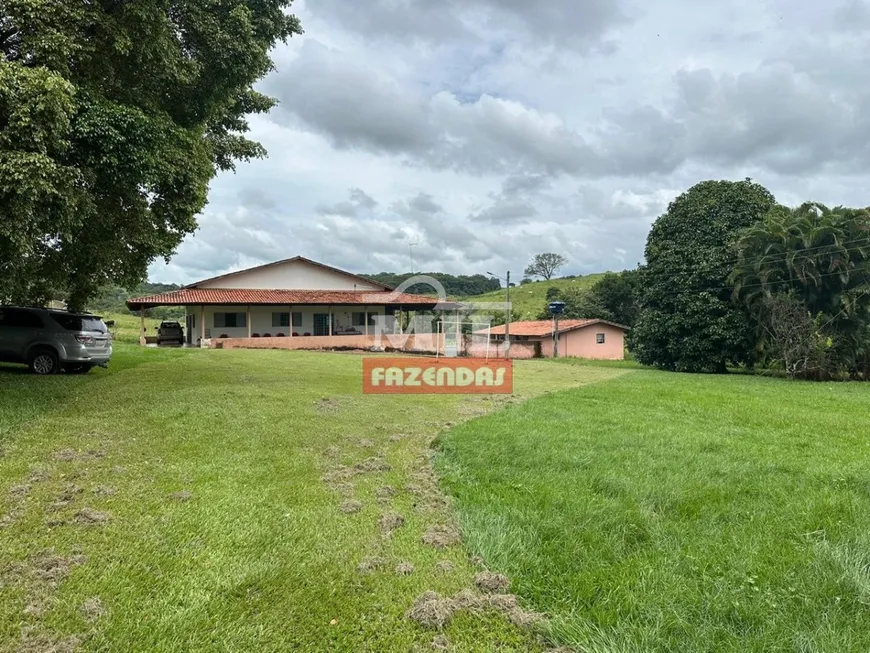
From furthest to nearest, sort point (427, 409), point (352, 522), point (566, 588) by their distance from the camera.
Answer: point (427, 409)
point (352, 522)
point (566, 588)

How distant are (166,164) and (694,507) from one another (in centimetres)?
801

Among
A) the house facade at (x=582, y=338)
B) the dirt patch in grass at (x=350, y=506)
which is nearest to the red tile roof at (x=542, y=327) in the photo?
the house facade at (x=582, y=338)

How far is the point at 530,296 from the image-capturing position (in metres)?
60.7

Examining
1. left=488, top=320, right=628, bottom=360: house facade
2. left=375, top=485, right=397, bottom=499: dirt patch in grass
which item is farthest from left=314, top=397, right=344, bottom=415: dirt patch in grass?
left=488, top=320, right=628, bottom=360: house facade

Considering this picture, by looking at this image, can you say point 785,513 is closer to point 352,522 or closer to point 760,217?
point 352,522

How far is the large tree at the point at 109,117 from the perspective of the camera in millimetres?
5891

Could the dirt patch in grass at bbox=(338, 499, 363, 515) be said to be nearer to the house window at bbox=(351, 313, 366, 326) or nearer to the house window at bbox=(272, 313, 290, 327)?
the house window at bbox=(272, 313, 290, 327)

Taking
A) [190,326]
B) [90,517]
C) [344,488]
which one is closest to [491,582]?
[344,488]

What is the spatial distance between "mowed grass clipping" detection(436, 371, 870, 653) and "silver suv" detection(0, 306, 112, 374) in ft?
28.5

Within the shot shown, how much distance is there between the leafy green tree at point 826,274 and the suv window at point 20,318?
22007mm

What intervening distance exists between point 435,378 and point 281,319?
15471 mm

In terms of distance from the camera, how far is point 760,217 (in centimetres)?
2123

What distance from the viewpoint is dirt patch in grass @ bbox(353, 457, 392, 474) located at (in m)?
5.39

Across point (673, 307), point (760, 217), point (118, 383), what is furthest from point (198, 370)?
point (760, 217)
